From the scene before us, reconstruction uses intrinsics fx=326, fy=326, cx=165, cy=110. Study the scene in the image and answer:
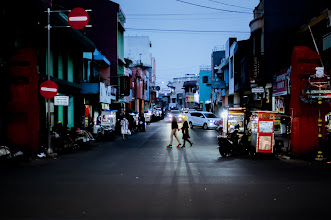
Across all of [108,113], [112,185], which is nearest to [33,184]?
[112,185]

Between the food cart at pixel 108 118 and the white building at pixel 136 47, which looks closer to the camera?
the food cart at pixel 108 118

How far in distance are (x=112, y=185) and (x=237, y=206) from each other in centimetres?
344

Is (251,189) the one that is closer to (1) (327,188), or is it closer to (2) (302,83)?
(1) (327,188)

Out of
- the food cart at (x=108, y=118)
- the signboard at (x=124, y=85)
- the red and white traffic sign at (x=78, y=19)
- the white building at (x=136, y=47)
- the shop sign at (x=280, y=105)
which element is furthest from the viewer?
the white building at (x=136, y=47)

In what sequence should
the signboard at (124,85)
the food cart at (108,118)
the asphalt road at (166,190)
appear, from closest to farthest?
the asphalt road at (166,190), the food cart at (108,118), the signboard at (124,85)

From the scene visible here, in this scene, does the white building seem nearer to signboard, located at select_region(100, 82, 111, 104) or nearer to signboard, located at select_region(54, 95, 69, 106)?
signboard, located at select_region(100, 82, 111, 104)

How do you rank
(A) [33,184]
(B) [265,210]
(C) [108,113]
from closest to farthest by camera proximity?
(B) [265,210] < (A) [33,184] < (C) [108,113]

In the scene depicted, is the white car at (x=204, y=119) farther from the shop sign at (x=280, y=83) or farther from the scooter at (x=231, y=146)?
the scooter at (x=231, y=146)

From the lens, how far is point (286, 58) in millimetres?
25484

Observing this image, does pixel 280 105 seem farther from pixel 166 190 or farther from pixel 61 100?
pixel 166 190

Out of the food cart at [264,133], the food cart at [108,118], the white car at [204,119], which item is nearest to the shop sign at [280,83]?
the food cart at [264,133]

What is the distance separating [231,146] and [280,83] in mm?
10191

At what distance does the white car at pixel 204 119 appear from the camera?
1437 inches

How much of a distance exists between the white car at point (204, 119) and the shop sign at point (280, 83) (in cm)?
1238
